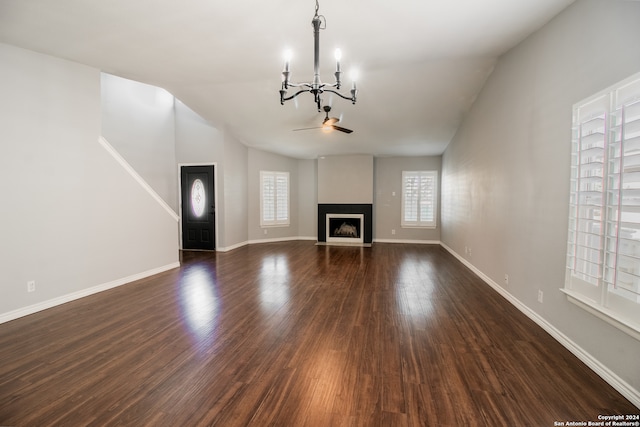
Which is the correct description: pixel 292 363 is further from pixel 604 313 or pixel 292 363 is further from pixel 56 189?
pixel 56 189

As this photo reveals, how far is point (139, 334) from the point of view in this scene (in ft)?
9.16

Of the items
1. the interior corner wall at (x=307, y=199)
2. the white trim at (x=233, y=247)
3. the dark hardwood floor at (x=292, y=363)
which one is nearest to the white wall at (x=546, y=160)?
the dark hardwood floor at (x=292, y=363)

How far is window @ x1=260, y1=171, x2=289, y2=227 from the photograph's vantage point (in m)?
8.60

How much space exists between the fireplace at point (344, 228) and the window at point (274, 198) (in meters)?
1.43

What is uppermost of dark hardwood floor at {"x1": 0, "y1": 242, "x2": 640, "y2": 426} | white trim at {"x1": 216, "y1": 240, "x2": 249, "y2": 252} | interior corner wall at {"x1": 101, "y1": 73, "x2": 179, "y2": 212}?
interior corner wall at {"x1": 101, "y1": 73, "x2": 179, "y2": 212}

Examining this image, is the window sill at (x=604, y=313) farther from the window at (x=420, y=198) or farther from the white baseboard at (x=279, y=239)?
the white baseboard at (x=279, y=239)

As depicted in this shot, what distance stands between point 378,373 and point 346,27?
3326mm

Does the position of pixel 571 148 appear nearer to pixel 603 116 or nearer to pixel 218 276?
pixel 603 116

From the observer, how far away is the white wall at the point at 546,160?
2.04m

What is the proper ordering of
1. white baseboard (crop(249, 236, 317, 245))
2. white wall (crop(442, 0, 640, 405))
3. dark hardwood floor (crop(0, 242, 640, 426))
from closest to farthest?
dark hardwood floor (crop(0, 242, 640, 426)) < white wall (crop(442, 0, 640, 405)) < white baseboard (crop(249, 236, 317, 245))

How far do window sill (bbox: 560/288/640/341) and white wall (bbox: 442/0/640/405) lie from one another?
0.23 feet

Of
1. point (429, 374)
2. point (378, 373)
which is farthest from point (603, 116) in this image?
point (378, 373)

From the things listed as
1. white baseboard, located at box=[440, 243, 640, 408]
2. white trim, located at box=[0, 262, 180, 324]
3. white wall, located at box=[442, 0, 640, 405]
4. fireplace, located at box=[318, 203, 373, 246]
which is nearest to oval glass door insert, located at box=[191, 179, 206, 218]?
white trim, located at box=[0, 262, 180, 324]

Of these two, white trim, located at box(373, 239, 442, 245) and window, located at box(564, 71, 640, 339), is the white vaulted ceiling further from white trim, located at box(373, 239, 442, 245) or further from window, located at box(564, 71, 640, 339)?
white trim, located at box(373, 239, 442, 245)
